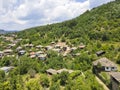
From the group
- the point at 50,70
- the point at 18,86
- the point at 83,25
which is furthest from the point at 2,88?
the point at 83,25

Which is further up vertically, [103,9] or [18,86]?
[103,9]

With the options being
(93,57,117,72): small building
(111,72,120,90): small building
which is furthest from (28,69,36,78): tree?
(111,72,120,90): small building

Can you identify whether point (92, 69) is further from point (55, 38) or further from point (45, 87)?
point (55, 38)

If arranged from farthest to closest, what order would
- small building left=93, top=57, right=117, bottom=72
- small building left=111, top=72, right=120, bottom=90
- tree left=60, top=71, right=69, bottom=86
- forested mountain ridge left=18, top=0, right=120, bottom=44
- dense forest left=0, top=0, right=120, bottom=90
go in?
1. forested mountain ridge left=18, top=0, right=120, bottom=44
2. small building left=93, top=57, right=117, bottom=72
3. tree left=60, top=71, right=69, bottom=86
4. dense forest left=0, top=0, right=120, bottom=90
5. small building left=111, top=72, right=120, bottom=90

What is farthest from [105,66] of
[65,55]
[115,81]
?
[65,55]

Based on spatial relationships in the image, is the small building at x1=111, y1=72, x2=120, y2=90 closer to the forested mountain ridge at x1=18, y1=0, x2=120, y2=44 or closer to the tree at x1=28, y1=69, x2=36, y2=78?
the tree at x1=28, y1=69, x2=36, y2=78

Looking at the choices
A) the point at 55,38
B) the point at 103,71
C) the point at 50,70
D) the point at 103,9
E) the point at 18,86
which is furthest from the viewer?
the point at 103,9

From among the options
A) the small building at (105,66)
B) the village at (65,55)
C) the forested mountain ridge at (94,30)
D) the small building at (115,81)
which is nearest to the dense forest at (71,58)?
the forested mountain ridge at (94,30)

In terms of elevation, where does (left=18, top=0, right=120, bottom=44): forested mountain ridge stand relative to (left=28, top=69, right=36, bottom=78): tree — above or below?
above
